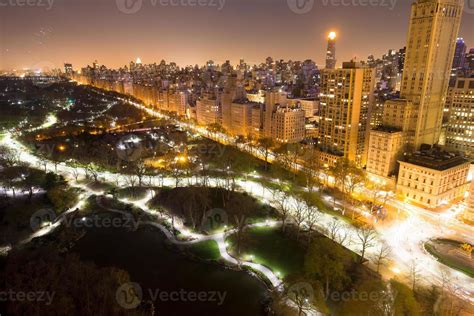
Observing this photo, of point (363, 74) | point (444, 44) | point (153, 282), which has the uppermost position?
Result: point (444, 44)

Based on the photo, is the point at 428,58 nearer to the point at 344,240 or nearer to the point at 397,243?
the point at 397,243

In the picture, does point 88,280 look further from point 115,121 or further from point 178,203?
point 115,121

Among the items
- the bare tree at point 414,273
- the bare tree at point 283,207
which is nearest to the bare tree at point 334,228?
the bare tree at point 283,207

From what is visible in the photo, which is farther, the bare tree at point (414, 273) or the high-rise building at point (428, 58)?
the high-rise building at point (428, 58)

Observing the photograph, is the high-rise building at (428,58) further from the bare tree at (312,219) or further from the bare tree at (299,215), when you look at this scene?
the bare tree at (312,219)

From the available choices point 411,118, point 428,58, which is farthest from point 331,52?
point 411,118

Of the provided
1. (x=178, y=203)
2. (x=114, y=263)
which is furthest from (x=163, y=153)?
(x=114, y=263)
